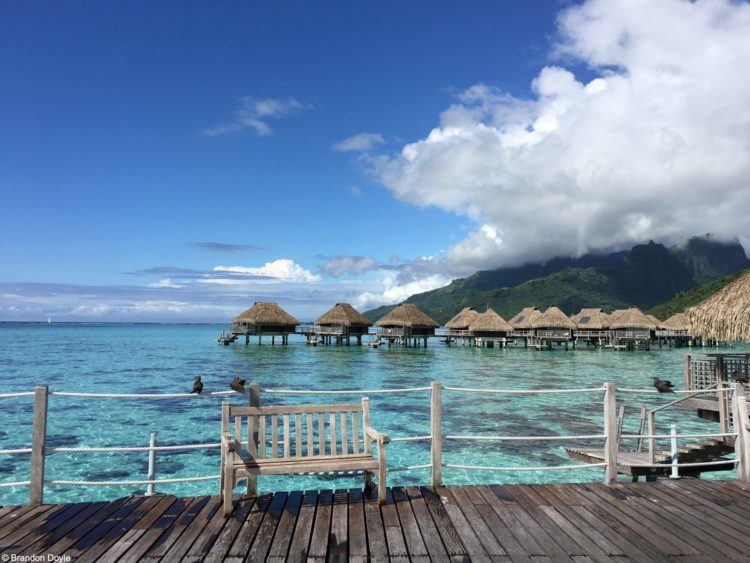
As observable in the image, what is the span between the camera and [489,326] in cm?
5319

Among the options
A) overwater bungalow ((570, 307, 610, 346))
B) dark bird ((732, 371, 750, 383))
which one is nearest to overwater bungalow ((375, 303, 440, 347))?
overwater bungalow ((570, 307, 610, 346))

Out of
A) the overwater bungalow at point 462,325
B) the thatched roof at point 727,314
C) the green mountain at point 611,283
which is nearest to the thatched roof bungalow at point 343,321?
the overwater bungalow at point 462,325

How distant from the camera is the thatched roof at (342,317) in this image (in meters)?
52.1

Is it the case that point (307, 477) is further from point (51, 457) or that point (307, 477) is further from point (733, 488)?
point (733, 488)

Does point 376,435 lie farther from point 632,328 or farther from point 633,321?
point 632,328

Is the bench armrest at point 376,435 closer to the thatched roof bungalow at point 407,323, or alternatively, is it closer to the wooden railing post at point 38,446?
the wooden railing post at point 38,446

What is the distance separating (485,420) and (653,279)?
176395 millimetres

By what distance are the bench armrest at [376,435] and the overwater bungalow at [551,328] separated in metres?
50.6

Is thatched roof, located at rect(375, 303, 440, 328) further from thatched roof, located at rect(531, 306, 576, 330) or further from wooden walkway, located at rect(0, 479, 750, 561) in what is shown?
wooden walkway, located at rect(0, 479, 750, 561)

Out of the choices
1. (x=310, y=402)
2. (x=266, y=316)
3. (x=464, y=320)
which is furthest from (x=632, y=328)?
(x=310, y=402)

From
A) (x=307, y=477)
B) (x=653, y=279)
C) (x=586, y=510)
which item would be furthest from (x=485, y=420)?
(x=653, y=279)

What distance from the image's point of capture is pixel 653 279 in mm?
163750

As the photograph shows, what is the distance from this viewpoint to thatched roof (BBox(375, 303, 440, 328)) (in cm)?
5141

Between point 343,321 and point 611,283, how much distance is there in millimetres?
129044
